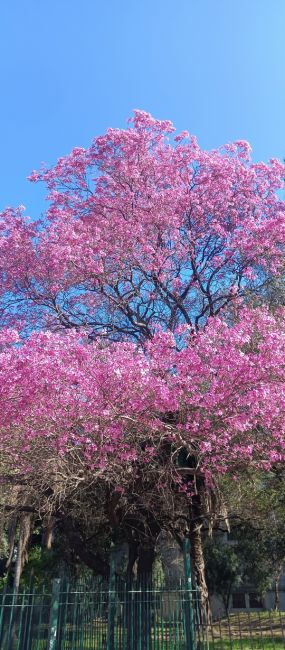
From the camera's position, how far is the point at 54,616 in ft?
23.7

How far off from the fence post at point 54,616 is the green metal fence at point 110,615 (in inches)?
0.5

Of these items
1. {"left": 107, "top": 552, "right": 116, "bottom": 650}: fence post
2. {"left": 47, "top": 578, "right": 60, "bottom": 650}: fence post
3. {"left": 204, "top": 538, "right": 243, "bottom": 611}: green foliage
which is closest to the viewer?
{"left": 47, "top": 578, "right": 60, "bottom": 650}: fence post

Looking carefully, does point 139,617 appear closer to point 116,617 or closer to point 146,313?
point 116,617

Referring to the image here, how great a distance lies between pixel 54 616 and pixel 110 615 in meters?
0.91

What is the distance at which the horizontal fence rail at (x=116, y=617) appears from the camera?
7387mm

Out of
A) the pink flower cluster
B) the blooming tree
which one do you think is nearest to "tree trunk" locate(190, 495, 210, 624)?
the blooming tree

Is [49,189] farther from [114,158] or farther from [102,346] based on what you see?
[102,346]

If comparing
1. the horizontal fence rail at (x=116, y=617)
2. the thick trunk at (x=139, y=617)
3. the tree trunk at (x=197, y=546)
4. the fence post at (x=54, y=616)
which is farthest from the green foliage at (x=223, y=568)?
the fence post at (x=54, y=616)

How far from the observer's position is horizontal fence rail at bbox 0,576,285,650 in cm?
739

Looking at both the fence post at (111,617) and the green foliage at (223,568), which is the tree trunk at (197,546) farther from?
the green foliage at (223,568)

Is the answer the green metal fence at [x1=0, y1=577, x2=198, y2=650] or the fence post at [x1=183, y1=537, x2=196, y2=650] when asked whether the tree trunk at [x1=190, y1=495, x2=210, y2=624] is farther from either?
the fence post at [x1=183, y1=537, x2=196, y2=650]

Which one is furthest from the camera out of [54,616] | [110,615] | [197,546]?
[197,546]

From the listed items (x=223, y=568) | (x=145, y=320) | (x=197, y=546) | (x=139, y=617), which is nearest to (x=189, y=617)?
(x=139, y=617)

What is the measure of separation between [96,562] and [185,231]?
9.07 m
